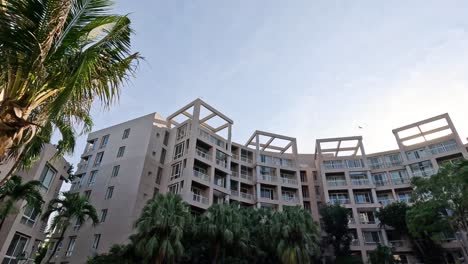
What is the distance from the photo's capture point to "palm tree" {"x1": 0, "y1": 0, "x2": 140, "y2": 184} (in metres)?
4.31

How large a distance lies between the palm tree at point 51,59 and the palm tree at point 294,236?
75.6 ft

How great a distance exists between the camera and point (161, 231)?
20.8 meters

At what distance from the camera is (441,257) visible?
111 feet

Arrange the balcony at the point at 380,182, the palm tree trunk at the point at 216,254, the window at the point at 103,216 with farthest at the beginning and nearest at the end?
1. the balcony at the point at 380,182
2. the window at the point at 103,216
3. the palm tree trunk at the point at 216,254

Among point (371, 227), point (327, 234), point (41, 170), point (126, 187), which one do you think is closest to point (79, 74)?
point (41, 170)

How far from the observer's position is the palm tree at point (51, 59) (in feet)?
14.1

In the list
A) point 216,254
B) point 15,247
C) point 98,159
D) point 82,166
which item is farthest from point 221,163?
point 15,247

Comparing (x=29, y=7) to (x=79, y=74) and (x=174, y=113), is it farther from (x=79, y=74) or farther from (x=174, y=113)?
(x=174, y=113)

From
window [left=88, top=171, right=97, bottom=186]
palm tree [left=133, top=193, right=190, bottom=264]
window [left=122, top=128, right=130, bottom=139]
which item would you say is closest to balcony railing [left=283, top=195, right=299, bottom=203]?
palm tree [left=133, top=193, right=190, bottom=264]

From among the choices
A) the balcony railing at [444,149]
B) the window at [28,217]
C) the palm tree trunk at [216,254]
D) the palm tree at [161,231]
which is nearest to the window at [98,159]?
the window at [28,217]

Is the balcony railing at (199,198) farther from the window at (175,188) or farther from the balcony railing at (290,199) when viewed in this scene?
the balcony railing at (290,199)

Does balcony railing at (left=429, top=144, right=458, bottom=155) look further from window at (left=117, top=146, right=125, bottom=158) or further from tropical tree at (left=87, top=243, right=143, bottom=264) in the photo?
window at (left=117, top=146, right=125, bottom=158)

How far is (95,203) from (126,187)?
185 inches

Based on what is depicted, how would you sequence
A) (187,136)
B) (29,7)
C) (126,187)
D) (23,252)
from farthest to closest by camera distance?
(187,136) → (126,187) → (23,252) → (29,7)
